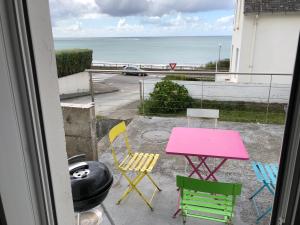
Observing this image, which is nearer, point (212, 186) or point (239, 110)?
point (212, 186)

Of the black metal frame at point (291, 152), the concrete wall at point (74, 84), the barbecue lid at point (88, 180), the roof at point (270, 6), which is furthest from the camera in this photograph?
the concrete wall at point (74, 84)

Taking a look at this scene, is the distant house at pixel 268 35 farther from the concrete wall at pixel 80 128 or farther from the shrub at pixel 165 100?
the concrete wall at pixel 80 128

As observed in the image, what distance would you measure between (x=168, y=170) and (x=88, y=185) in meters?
1.76

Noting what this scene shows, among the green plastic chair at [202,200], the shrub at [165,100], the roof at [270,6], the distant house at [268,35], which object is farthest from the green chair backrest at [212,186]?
the roof at [270,6]

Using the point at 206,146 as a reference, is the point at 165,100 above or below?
below

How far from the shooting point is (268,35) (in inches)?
286

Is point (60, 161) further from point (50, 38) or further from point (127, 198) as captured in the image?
point (127, 198)

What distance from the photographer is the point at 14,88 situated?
618mm

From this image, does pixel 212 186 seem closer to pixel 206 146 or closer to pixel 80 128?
pixel 206 146

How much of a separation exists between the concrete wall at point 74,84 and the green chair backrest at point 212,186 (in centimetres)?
626

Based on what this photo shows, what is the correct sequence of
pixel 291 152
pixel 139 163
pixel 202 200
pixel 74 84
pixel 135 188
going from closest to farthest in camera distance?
1. pixel 291 152
2. pixel 202 200
3. pixel 135 188
4. pixel 139 163
5. pixel 74 84

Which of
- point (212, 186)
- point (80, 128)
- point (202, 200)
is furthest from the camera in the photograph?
point (80, 128)

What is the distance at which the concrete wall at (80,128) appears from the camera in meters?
2.85

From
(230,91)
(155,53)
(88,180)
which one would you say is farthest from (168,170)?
(155,53)
